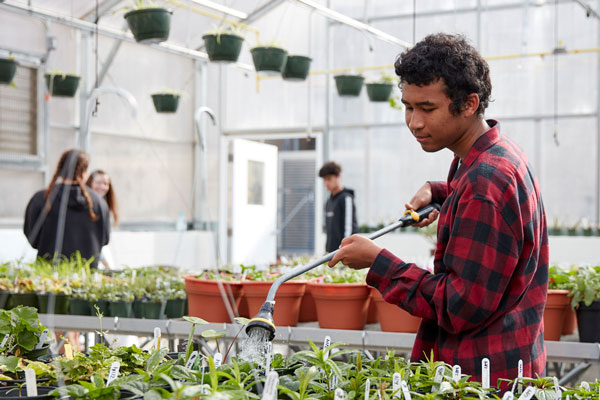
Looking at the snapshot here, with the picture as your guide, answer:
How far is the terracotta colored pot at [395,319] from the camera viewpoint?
2590 millimetres

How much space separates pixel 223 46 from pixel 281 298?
2.46 meters

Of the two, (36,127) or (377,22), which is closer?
(36,127)

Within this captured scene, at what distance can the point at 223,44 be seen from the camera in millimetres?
4645

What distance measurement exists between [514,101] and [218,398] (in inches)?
280

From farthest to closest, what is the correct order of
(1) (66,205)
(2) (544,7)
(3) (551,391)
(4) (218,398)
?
(2) (544,7) → (1) (66,205) → (3) (551,391) → (4) (218,398)

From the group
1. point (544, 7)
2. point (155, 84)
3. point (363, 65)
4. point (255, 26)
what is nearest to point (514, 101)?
point (544, 7)

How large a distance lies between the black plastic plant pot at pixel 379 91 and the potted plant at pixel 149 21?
2549 millimetres

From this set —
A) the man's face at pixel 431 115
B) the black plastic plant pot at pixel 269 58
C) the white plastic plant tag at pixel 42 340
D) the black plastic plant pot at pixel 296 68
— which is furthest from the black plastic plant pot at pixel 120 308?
the black plastic plant pot at pixel 296 68

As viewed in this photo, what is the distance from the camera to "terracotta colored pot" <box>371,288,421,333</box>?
259 cm

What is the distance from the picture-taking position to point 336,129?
823 centimetres

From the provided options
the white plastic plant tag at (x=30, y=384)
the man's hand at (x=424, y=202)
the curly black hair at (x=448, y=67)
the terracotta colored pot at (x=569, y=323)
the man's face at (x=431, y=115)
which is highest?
the curly black hair at (x=448, y=67)

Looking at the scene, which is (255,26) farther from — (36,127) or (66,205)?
(66,205)

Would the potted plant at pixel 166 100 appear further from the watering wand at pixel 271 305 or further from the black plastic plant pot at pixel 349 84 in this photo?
the watering wand at pixel 271 305

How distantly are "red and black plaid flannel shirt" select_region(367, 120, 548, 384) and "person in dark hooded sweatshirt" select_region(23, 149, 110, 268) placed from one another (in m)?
2.73
